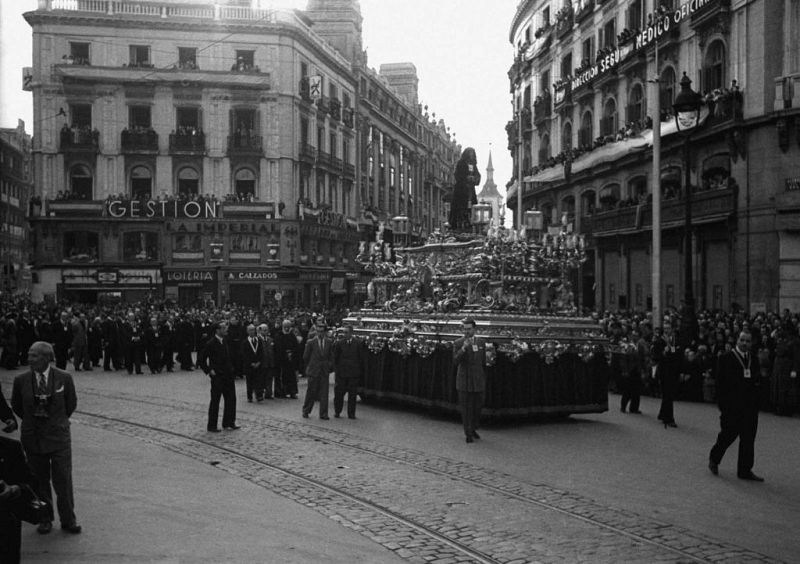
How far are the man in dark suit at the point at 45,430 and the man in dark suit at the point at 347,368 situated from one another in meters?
8.23

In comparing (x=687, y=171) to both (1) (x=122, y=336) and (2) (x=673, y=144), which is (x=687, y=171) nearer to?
(2) (x=673, y=144)

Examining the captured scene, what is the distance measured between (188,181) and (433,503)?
43575mm

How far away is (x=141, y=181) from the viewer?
49562 millimetres

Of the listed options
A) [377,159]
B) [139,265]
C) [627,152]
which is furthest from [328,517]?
[377,159]

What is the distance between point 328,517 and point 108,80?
1762 inches

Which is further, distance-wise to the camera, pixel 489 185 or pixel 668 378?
pixel 489 185

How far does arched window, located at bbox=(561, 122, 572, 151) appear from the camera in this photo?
42.3 meters

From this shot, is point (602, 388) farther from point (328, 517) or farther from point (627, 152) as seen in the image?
point (627, 152)

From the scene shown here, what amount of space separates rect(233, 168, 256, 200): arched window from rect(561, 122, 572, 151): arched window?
1833 cm

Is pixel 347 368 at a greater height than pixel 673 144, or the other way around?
pixel 673 144

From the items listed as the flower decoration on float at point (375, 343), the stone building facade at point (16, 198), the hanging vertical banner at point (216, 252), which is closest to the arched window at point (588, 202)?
the hanging vertical banner at point (216, 252)

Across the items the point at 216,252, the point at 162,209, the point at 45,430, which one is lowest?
the point at 45,430

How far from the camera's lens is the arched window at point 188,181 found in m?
50.0

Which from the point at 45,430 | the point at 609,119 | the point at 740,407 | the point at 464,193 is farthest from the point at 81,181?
the point at 740,407
